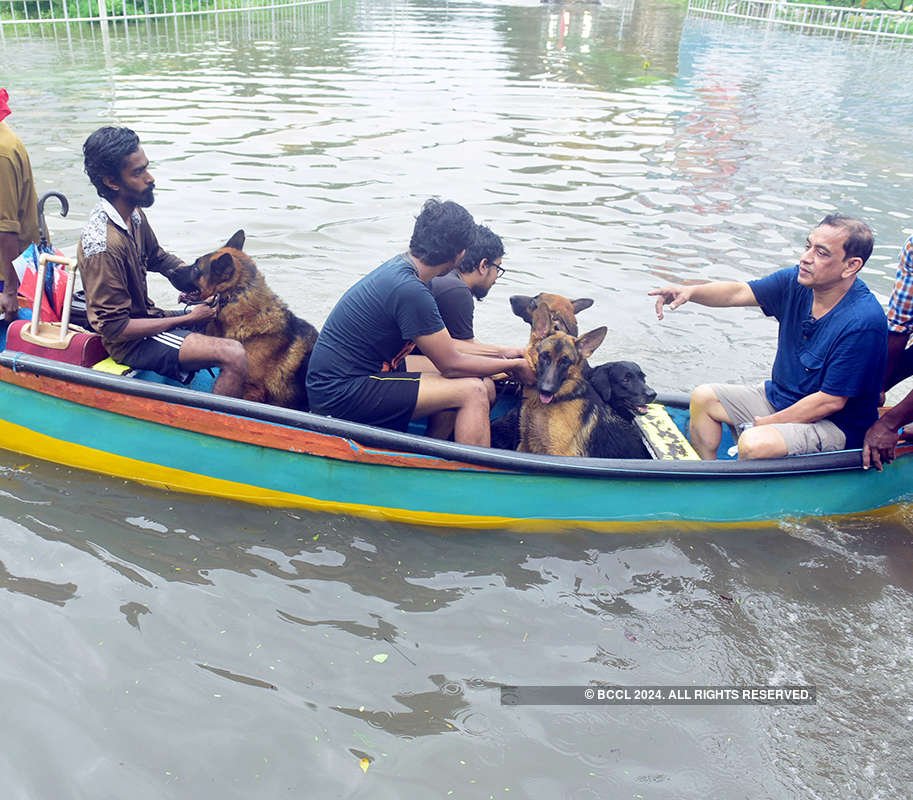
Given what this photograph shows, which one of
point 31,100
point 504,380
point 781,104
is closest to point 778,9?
point 781,104

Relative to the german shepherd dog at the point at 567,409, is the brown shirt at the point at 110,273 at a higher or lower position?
higher

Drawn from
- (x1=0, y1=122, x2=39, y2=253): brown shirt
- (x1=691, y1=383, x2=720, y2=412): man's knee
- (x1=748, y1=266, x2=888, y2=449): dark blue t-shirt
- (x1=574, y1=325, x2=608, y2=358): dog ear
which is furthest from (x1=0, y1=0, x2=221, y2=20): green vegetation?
(x1=748, y1=266, x2=888, y2=449): dark blue t-shirt

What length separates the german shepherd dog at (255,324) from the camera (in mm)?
4996

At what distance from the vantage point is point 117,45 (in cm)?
2209

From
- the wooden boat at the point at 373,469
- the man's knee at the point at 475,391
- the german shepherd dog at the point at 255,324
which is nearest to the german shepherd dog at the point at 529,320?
the man's knee at the point at 475,391

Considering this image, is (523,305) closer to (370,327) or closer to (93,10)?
(370,327)

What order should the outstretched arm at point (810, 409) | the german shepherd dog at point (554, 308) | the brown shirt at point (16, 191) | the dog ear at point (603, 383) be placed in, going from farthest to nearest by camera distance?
the german shepherd dog at point (554, 308) < the dog ear at point (603, 383) < the brown shirt at point (16, 191) < the outstretched arm at point (810, 409)

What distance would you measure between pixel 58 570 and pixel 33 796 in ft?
4.89

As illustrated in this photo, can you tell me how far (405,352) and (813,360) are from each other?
2.49m

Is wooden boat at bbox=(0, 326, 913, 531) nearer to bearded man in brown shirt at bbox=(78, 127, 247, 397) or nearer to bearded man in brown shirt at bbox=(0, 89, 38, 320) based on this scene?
bearded man in brown shirt at bbox=(78, 127, 247, 397)

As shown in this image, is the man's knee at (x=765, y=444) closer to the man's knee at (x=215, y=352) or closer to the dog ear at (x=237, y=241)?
the man's knee at (x=215, y=352)

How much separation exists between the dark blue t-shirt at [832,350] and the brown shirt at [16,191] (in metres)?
4.86

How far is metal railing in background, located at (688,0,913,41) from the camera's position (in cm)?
3331

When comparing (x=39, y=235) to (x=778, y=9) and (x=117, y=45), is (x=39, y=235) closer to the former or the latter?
(x=117, y=45)
